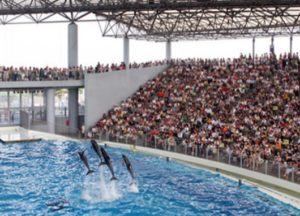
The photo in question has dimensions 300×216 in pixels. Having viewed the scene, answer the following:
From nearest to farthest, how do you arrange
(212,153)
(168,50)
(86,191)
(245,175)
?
(86,191) < (245,175) < (212,153) < (168,50)

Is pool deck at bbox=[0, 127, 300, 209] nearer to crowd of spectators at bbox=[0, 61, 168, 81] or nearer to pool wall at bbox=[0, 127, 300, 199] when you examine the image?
pool wall at bbox=[0, 127, 300, 199]

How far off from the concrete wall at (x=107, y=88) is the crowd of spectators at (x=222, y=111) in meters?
0.79

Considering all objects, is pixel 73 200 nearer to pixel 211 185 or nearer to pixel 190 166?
pixel 211 185

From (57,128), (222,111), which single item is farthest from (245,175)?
(57,128)

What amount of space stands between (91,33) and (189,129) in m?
24.8

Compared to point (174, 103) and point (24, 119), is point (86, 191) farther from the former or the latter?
point (24, 119)

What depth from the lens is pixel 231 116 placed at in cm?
2542

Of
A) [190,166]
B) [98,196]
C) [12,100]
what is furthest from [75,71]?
[98,196]

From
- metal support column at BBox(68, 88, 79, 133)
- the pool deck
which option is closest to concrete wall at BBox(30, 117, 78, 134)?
the pool deck

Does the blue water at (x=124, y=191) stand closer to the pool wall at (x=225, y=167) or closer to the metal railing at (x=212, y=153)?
the pool wall at (x=225, y=167)

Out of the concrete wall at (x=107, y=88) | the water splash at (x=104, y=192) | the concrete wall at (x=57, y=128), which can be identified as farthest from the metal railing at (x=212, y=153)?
the water splash at (x=104, y=192)

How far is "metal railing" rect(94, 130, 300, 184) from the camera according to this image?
16.7 metres

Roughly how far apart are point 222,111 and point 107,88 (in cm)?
1137

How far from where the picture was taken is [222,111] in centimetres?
2633
